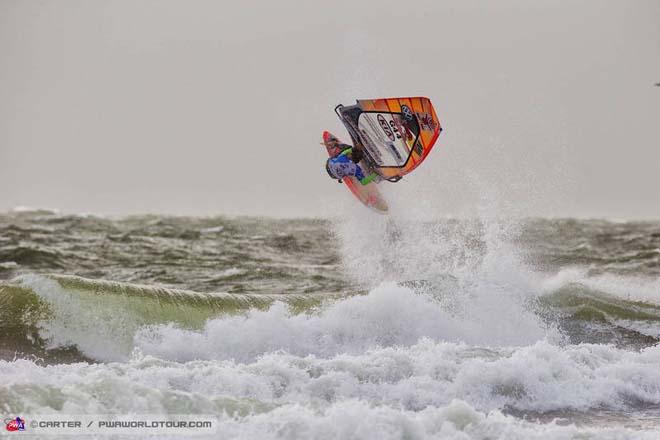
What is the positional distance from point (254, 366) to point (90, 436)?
2.59 m

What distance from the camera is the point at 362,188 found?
1805 centimetres

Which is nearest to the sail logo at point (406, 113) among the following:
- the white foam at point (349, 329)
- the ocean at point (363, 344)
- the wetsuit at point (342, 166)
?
the wetsuit at point (342, 166)

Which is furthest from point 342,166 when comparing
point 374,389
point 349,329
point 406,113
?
point 374,389

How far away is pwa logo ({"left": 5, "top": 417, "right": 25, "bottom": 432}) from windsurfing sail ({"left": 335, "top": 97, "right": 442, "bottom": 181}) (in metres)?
9.96

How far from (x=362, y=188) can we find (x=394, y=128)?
202cm

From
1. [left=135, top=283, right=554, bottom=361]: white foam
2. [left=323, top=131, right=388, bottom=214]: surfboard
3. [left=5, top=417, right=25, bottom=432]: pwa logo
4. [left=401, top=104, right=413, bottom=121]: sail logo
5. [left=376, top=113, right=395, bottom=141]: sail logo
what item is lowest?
[left=5, top=417, right=25, bottom=432]: pwa logo

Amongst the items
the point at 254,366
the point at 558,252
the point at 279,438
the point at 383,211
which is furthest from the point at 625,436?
the point at 558,252

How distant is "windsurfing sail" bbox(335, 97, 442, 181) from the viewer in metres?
16.2

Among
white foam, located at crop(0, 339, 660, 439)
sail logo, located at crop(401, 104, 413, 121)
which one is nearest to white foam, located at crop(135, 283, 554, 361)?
white foam, located at crop(0, 339, 660, 439)

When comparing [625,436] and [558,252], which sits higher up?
[558,252]

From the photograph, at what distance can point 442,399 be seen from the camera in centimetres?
966

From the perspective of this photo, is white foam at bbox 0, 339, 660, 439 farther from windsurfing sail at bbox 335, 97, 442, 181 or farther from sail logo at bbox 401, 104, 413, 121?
sail logo at bbox 401, 104, 413, 121

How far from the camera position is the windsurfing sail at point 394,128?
16.2 meters

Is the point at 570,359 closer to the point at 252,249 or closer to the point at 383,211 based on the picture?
the point at 383,211
